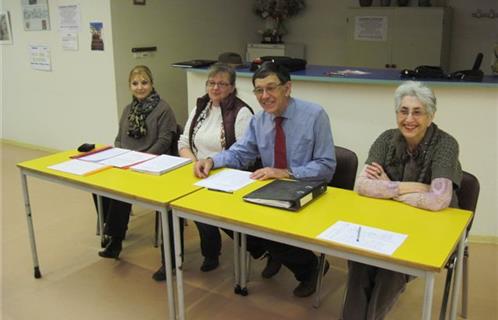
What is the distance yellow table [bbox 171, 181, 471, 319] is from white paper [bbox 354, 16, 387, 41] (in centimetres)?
390

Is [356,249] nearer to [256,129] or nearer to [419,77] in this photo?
[256,129]

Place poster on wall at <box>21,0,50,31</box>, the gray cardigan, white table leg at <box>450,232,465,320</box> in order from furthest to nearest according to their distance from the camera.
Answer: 1. poster on wall at <box>21,0,50,31</box>
2. the gray cardigan
3. white table leg at <box>450,232,465,320</box>

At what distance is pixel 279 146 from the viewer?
2453 millimetres

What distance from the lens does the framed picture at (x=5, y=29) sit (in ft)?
17.8

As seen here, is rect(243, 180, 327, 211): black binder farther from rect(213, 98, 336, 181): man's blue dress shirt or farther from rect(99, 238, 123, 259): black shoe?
rect(99, 238, 123, 259): black shoe

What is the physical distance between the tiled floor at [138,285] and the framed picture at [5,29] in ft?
9.43

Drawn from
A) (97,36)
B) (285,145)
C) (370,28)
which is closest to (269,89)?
(285,145)

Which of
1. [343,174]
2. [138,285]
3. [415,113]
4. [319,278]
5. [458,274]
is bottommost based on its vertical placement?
[138,285]

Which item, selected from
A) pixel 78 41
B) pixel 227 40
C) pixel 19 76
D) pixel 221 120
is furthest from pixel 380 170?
pixel 19 76

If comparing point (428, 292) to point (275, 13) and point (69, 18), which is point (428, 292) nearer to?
point (69, 18)

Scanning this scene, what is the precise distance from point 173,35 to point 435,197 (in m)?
3.71

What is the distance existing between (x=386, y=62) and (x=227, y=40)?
6.08 feet

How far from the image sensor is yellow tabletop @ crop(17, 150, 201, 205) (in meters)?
2.11

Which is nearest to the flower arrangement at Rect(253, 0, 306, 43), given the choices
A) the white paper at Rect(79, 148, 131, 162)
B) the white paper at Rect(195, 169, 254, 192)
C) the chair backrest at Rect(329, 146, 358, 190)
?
the white paper at Rect(79, 148, 131, 162)
